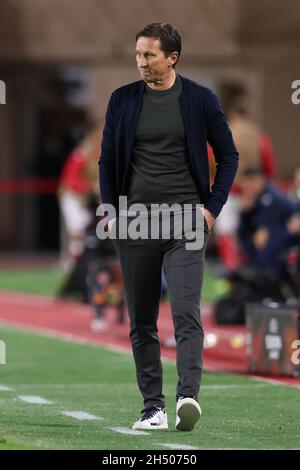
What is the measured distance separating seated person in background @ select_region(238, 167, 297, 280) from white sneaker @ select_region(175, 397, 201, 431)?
24.7ft

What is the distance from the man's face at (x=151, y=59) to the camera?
8055 millimetres

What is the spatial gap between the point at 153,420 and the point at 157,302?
62 cm

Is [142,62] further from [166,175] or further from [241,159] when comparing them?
[241,159]

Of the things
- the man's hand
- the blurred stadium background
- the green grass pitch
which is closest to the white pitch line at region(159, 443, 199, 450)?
the green grass pitch

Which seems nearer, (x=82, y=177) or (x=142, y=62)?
(x=142, y=62)

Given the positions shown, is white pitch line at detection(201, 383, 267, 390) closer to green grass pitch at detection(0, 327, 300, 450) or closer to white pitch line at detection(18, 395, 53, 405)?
green grass pitch at detection(0, 327, 300, 450)

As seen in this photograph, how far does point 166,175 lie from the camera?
818cm

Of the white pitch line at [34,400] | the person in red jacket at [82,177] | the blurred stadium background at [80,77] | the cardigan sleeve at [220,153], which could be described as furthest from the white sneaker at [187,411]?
the blurred stadium background at [80,77]

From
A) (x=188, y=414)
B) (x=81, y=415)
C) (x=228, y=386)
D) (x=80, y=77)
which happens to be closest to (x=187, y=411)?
(x=188, y=414)

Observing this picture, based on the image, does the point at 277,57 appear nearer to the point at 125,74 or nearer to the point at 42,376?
the point at 125,74

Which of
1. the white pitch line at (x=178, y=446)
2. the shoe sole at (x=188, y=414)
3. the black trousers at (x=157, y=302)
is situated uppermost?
the black trousers at (x=157, y=302)

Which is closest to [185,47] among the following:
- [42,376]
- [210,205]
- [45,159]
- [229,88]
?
[229,88]

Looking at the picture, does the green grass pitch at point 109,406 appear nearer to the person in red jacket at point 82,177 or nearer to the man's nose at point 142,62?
the man's nose at point 142,62
